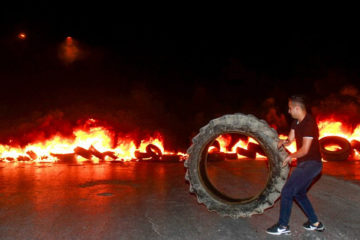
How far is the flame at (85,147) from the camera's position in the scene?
15.6m

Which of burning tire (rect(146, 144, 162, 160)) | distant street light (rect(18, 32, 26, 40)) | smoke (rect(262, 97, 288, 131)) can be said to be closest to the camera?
burning tire (rect(146, 144, 162, 160))

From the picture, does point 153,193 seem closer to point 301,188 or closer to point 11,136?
point 301,188

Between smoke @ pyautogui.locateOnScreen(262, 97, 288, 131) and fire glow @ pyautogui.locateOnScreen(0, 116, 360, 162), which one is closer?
fire glow @ pyautogui.locateOnScreen(0, 116, 360, 162)

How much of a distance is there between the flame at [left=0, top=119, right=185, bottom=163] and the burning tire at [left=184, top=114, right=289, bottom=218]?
10549mm

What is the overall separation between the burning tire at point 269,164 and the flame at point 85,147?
10549mm

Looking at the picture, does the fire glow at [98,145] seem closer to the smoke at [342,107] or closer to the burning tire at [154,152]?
the burning tire at [154,152]

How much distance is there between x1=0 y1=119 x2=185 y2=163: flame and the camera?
15.6 m

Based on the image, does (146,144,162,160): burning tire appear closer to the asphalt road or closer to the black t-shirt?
the asphalt road

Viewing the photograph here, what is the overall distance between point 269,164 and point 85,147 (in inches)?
538

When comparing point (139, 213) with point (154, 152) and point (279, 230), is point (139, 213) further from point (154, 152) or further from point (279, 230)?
point (154, 152)

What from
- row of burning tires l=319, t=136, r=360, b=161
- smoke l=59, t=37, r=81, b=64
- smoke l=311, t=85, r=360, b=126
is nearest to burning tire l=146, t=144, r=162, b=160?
row of burning tires l=319, t=136, r=360, b=161

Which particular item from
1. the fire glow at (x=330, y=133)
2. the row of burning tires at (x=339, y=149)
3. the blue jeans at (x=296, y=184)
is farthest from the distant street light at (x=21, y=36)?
the blue jeans at (x=296, y=184)

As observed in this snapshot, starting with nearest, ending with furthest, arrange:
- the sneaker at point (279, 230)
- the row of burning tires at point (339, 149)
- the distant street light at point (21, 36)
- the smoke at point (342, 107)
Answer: the sneaker at point (279, 230) → the row of burning tires at point (339, 149) → the smoke at point (342, 107) → the distant street light at point (21, 36)

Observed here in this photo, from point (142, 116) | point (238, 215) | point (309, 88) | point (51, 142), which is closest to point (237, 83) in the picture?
point (309, 88)
